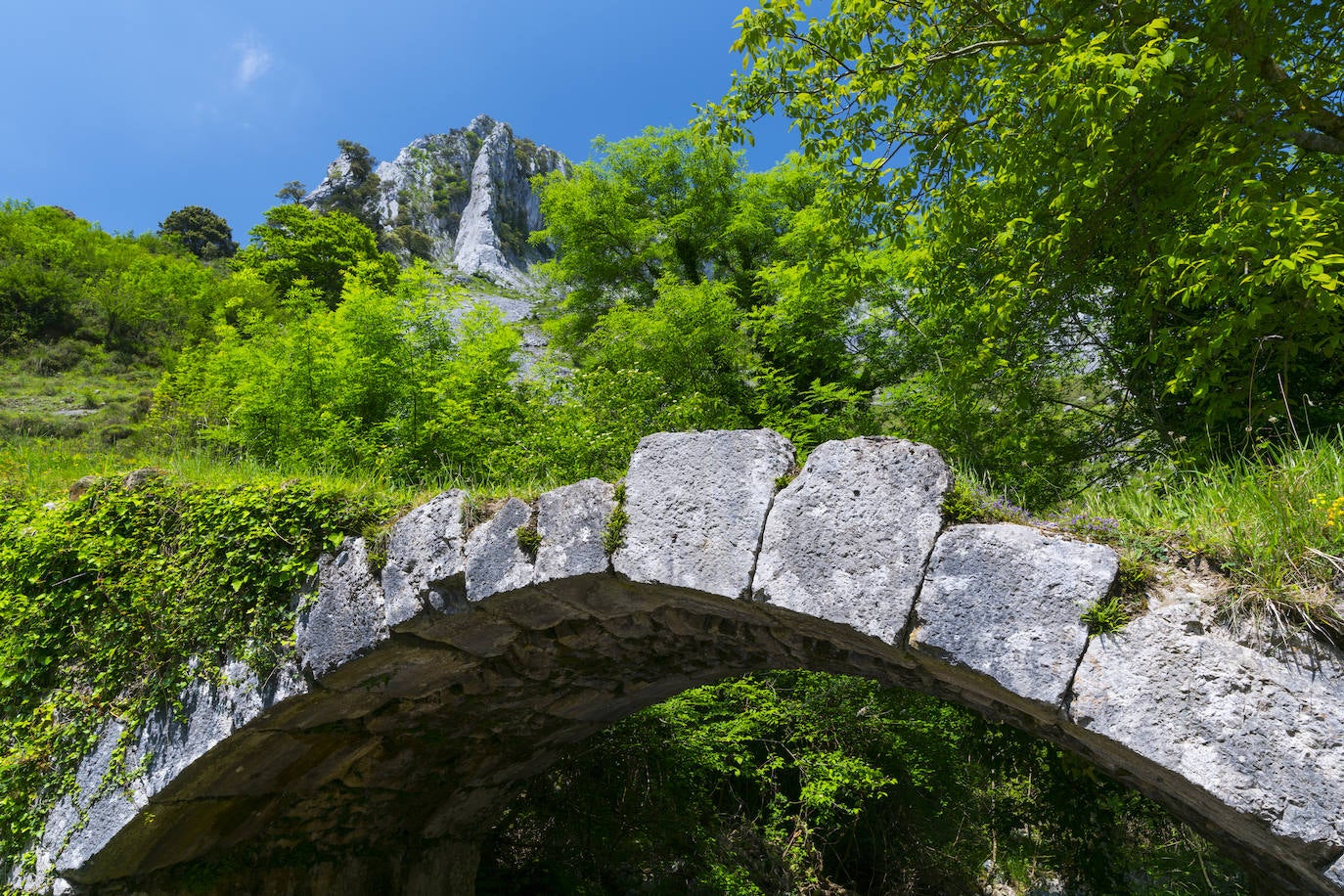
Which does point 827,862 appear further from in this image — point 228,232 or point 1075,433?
point 228,232

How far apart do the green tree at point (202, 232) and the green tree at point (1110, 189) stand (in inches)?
1821

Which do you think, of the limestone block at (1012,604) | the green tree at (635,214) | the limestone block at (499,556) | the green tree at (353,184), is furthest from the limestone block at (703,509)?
the green tree at (353,184)

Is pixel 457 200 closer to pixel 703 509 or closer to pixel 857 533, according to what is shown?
pixel 703 509

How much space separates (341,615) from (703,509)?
1.66 m

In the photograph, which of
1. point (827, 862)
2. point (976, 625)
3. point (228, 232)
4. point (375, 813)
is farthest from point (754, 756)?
point (228, 232)

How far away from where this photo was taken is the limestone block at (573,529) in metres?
2.84

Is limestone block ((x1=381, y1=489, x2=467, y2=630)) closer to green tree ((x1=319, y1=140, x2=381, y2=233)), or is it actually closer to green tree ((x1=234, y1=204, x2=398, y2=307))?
green tree ((x1=234, y1=204, x2=398, y2=307))

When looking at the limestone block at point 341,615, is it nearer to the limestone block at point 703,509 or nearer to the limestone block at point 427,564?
the limestone block at point 427,564

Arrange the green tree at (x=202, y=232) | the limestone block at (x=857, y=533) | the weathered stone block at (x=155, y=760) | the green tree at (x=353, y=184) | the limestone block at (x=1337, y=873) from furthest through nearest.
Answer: the green tree at (x=353, y=184) → the green tree at (x=202, y=232) → the weathered stone block at (x=155, y=760) → the limestone block at (x=857, y=533) → the limestone block at (x=1337, y=873)

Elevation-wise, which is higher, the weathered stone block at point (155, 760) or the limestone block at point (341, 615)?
the limestone block at point (341, 615)

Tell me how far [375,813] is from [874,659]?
338cm

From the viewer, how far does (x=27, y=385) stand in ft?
61.2

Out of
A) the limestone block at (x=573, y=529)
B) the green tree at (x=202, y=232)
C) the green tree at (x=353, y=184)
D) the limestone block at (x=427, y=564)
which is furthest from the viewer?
the green tree at (x=353, y=184)

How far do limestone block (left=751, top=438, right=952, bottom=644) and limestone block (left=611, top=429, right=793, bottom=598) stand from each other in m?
0.08
